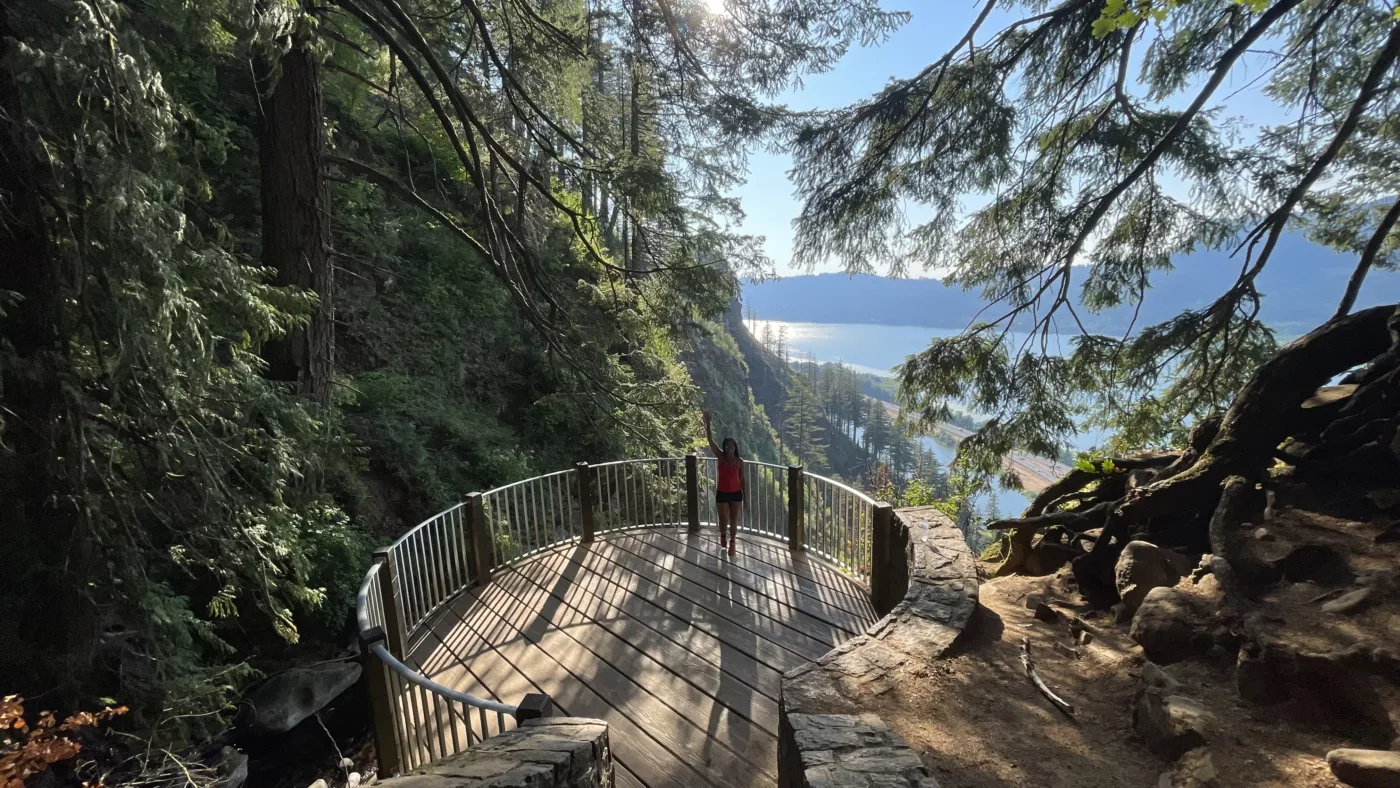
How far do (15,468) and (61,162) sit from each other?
1.71m

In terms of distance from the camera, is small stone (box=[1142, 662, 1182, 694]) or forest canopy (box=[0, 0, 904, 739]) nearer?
small stone (box=[1142, 662, 1182, 694])

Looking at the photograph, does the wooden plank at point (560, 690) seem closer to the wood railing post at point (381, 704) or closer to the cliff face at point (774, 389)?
the wood railing post at point (381, 704)

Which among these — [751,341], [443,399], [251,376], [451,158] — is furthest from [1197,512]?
[751,341]

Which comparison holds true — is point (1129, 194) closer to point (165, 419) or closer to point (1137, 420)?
point (1137, 420)

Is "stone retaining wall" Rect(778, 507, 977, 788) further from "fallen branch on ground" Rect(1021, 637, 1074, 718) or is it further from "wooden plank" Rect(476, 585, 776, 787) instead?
"wooden plank" Rect(476, 585, 776, 787)

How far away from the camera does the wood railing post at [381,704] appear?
3400 millimetres

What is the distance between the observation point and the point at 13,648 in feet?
10.8

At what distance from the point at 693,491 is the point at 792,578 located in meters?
1.73

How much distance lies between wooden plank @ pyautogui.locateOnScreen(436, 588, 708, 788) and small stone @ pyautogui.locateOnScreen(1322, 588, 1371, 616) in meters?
3.24

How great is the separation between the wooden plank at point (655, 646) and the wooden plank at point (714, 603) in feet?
1.35

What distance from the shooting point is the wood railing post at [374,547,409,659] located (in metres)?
4.33

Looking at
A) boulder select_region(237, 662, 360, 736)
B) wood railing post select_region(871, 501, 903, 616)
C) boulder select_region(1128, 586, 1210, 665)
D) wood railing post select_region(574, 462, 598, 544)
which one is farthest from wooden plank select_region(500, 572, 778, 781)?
boulder select_region(1128, 586, 1210, 665)

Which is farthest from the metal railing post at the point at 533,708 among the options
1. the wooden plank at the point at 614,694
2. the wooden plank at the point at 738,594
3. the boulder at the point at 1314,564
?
the boulder at the point at 1314,564

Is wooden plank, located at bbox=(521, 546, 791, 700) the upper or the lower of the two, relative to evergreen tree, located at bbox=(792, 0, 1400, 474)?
lower
